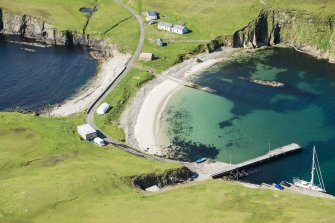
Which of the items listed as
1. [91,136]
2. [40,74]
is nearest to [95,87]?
[40,74]

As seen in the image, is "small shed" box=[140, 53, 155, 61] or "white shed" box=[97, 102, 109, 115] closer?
"white shed" box=[97, 102, 109, 115]

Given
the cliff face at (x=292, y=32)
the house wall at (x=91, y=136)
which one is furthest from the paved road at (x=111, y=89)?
the cliff face at (x=292, y=32)

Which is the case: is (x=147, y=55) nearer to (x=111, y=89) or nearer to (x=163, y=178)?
(x=111, y=89)

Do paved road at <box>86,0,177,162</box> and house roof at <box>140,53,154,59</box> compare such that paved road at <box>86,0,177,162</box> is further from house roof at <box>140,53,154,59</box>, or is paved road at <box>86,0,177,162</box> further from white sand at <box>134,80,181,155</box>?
white sand at <box>134,80,181,155</box>

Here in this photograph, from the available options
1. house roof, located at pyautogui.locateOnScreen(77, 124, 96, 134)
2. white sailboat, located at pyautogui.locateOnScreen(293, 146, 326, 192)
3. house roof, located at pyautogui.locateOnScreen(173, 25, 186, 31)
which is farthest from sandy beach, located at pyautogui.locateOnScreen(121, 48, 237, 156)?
white sailboat, located at pyautogui.locateOnScreen(293, 146, 326, 192)

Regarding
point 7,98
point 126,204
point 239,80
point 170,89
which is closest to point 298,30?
point 239,80

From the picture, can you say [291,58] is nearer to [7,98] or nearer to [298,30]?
[298,30]

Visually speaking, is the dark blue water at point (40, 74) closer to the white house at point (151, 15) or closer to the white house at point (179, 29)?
the white house at point (151, 15)
